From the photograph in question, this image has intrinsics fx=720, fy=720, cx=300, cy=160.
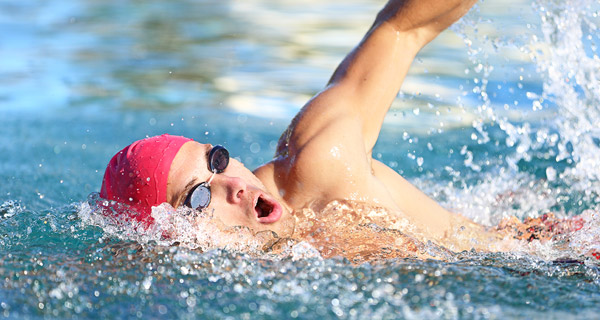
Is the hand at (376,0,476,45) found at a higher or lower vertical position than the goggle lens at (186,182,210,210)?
higher

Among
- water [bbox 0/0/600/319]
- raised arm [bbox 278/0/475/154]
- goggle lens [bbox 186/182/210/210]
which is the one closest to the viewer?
water [bbox 0/0/600/319]

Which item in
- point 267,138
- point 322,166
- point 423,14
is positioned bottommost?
point 267,138

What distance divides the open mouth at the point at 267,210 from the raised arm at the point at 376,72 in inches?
10.2

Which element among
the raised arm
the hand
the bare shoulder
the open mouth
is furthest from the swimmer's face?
the hand

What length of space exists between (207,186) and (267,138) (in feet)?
7.48

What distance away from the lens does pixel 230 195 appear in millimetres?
2191

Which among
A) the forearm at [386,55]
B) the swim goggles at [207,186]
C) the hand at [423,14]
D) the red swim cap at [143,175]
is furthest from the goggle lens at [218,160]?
the hand at [423,14]

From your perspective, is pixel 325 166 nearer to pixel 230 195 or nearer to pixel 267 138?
pixel 230 195

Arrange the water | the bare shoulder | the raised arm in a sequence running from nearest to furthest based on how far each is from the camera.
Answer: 1. the water
2. the bare shoulder
3. the raised arm

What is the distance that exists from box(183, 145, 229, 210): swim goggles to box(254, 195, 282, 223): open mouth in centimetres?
15

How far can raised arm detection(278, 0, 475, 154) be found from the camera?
95.7 inches

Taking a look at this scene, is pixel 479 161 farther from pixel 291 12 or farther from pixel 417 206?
pixel 291 12

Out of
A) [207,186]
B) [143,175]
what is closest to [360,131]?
[207,186]

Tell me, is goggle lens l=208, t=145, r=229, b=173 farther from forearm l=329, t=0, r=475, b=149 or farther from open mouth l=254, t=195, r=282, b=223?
forearm l=329, t=0, r=475, b=149
